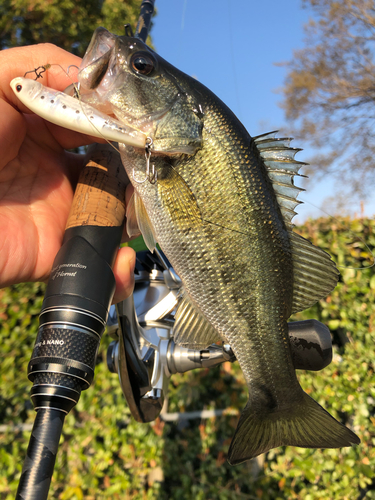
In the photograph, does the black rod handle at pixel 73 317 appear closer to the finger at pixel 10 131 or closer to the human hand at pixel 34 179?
the human hand at pixel 34 179

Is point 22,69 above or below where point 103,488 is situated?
above

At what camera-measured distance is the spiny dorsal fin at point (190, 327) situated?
1.23 meters

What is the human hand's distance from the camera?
1.29 m

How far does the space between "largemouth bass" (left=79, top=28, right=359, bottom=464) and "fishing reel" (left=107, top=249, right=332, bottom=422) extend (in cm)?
12

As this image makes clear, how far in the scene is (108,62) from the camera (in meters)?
1.13

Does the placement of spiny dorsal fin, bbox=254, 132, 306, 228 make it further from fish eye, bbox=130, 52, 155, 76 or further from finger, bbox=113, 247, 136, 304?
finger, bbox=113, 247, 136, 304

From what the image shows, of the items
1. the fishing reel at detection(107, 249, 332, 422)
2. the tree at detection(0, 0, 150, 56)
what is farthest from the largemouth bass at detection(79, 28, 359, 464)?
the tree at detection(0, 0, 150, 56)

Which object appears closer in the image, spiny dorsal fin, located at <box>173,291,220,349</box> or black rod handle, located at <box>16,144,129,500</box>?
black rod handle, located at <box>16,144,129,500</box>

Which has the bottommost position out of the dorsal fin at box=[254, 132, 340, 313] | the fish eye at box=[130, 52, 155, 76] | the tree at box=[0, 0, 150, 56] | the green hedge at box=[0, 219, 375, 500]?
the green hedge at box=[0, 219, 375, 500]

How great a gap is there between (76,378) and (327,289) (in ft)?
2.98

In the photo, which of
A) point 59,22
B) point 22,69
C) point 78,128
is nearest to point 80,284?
point 78,128

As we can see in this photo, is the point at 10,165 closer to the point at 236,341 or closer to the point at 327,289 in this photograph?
the point at 236,341

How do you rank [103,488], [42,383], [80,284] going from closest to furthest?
[42,383] < [80,284] < [103,488]

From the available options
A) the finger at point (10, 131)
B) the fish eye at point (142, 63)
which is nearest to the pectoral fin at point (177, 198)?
the fish eye at point (142, 63)
